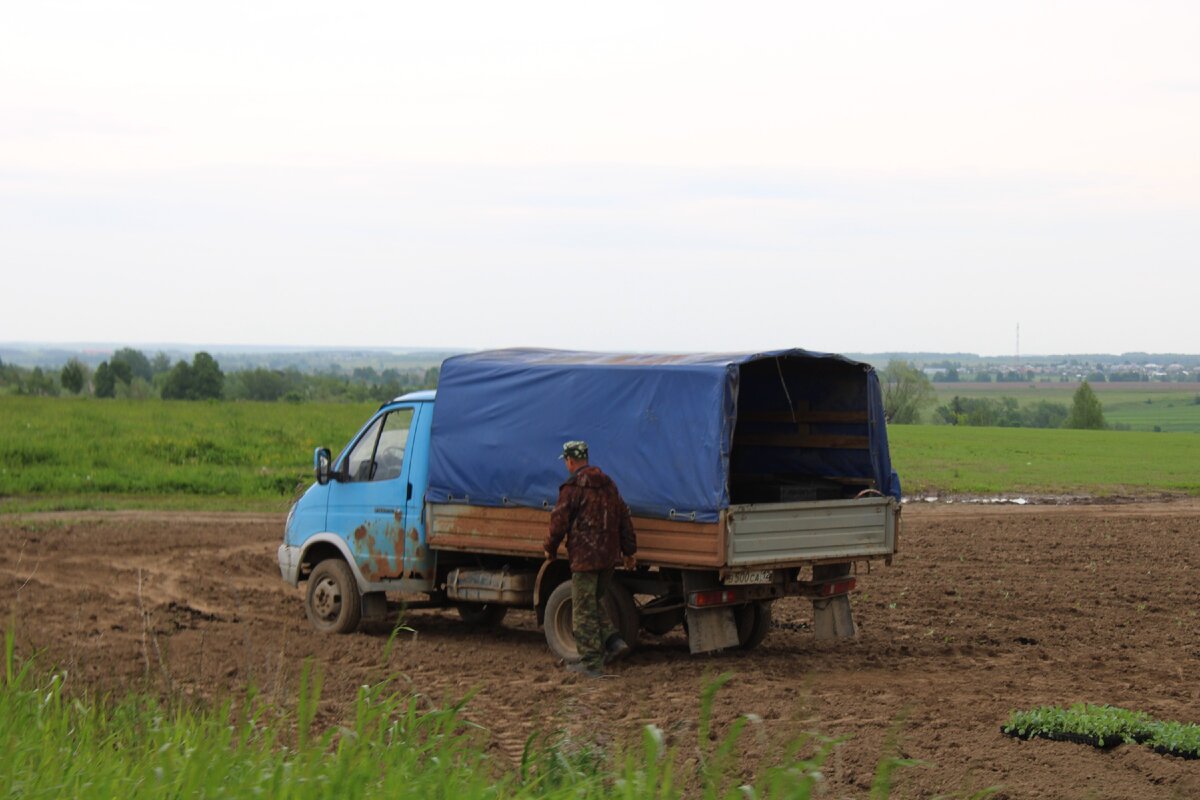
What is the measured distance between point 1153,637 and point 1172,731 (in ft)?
15.5

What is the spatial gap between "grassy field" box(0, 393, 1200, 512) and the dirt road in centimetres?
856

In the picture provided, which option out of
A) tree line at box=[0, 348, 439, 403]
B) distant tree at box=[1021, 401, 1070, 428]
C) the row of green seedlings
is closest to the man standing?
the row of green seedlings

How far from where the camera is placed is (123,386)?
9231 centimetres

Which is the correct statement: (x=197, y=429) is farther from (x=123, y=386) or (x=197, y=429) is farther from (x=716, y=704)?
(x=123, y=386)

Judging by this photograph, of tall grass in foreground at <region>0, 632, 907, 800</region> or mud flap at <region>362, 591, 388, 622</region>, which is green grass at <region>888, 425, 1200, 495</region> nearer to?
mud flap at <region>362, 591, 388, 622</region>

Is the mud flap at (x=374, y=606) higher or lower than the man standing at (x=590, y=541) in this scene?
lower

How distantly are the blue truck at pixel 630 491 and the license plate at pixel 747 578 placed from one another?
2cm

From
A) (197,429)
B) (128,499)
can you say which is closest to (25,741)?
(128,499)

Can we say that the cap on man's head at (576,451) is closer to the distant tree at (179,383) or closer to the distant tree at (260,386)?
the distant tree at (179,383)

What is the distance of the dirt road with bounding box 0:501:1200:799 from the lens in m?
8.91

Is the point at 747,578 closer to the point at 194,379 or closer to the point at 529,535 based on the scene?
the point at 529,535

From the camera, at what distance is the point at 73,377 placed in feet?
283

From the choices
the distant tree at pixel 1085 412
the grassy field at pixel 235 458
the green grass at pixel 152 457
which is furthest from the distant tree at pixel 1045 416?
the green grass at pixel 152 457

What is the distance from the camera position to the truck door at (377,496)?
13.8 meters
